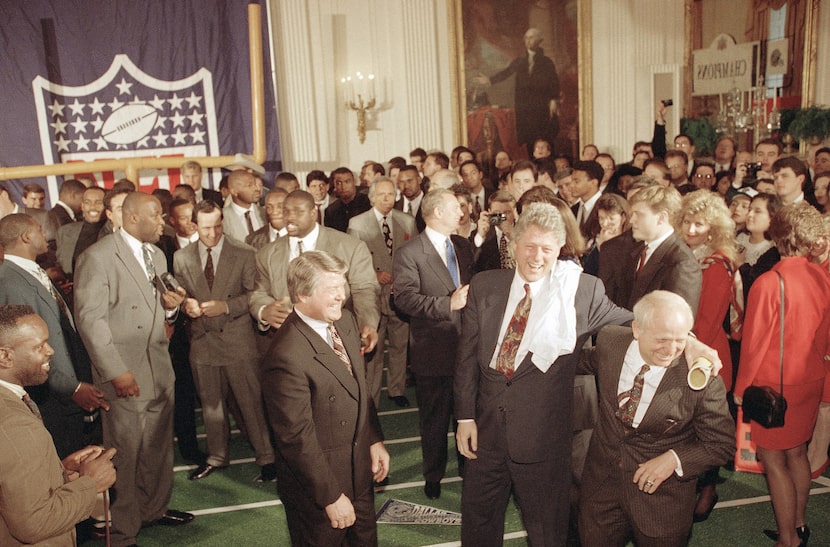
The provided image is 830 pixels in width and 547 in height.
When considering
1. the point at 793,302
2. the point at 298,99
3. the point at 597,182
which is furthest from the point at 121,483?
the point at 298,99

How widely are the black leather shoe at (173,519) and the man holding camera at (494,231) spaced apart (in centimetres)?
278

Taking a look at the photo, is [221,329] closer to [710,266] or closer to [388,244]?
[388,244]

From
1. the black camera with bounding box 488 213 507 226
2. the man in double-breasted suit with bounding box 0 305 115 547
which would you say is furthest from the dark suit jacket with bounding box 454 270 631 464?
the black camera with bounding box 488 213 507 226

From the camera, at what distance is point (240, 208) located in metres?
7.00

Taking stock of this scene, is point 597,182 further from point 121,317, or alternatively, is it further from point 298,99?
point 298,99

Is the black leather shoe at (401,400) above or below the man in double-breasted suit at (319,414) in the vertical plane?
below

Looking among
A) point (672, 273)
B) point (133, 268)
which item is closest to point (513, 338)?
point (672, 273)

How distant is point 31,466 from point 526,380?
2.07 m

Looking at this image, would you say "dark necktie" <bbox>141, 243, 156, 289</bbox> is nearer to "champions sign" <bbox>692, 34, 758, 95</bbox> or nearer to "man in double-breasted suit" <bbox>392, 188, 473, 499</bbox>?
"man in double-breasted suit" <bbox>392, 188, 473, 499</bbox>

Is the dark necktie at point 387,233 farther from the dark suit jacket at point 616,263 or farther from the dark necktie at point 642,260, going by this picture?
the dark necktie at point 642,260

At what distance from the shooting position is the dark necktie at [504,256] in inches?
182

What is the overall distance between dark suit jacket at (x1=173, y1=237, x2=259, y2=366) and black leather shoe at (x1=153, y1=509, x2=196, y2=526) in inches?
42.1

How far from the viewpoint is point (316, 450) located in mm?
3021

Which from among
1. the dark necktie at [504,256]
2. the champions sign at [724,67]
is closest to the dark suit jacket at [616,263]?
the dark necktie at [504,256]
